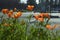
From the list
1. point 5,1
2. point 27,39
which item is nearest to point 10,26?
point 27,39

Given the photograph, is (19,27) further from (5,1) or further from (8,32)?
(5,1)

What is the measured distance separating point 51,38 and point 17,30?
41 cm

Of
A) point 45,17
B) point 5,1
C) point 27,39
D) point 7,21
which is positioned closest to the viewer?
point 27,39

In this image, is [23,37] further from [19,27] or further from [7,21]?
[7,21]

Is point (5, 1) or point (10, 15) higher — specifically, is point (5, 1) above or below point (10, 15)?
below

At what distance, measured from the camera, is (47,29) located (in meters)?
3.26

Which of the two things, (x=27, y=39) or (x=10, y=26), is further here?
(x=10, y=26)

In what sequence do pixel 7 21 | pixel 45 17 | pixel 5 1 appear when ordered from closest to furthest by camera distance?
1. pixel 45 17
2. pixel 7 21
3. pixel 5 1

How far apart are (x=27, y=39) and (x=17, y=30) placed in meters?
0.21

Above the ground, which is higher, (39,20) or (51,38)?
(39,20)

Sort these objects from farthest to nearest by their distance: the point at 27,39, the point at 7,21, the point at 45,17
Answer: the point at 7,21 < the point at 45,17 < the point at 27,39

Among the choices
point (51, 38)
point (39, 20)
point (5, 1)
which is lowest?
point (5, 1)

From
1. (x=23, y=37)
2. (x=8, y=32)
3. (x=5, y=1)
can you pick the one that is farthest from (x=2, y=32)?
(x=5, y=1)

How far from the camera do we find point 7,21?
353 cm
